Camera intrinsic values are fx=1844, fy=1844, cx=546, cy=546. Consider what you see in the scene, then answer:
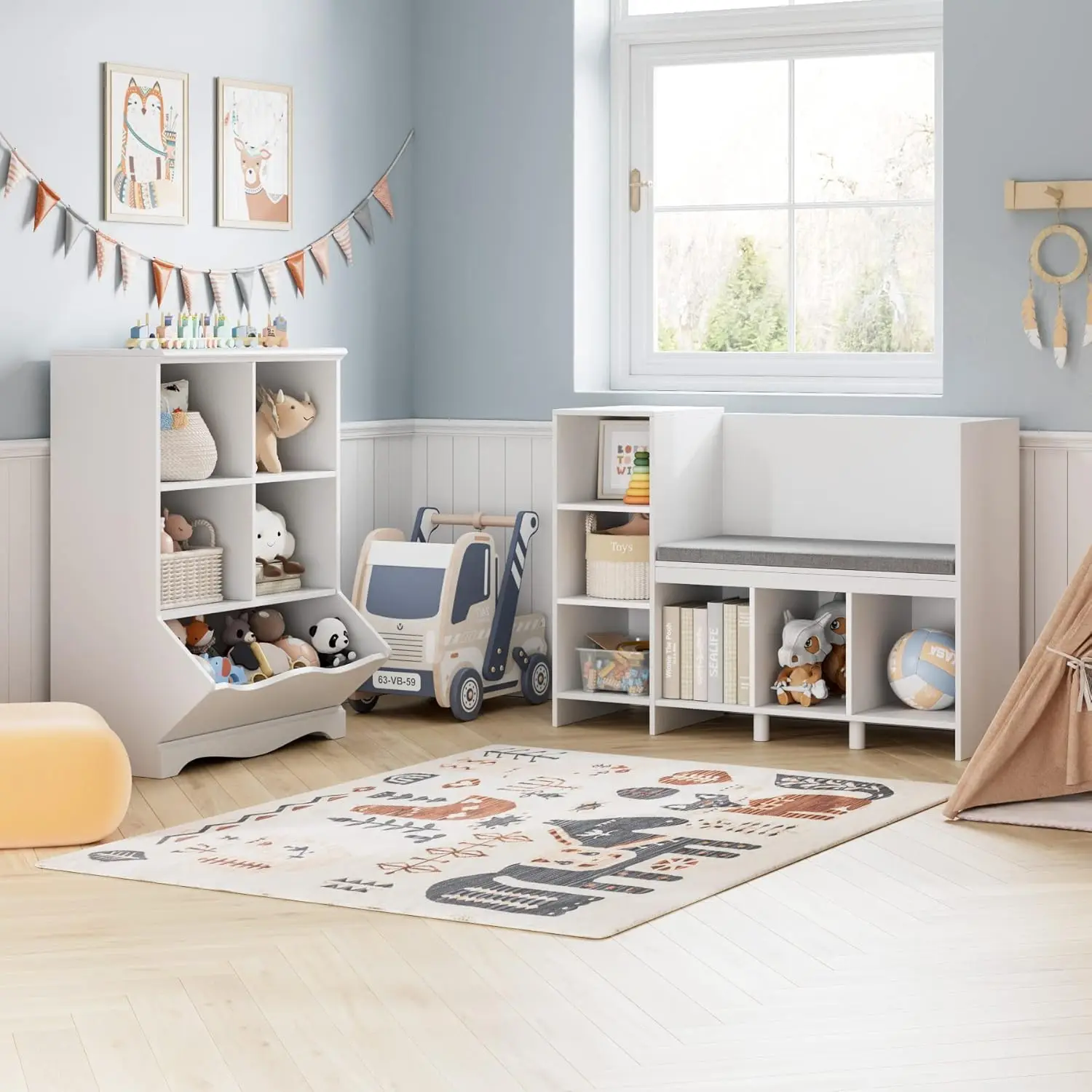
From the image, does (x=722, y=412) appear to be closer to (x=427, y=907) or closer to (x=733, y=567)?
(x=733, y=567)

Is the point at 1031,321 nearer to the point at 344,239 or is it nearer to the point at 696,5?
the point at 696,5

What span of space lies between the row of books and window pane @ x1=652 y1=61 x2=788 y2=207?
1.36 m

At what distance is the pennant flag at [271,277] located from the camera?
524 centimetres

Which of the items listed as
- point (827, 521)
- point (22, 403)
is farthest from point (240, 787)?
point (827, 521)

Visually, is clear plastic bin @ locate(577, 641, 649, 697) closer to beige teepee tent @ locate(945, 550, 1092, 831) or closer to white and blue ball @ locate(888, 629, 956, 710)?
white and blue ball @ locate(888, 629, 956, 710)

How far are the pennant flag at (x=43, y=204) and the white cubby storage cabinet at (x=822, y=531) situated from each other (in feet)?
4.82

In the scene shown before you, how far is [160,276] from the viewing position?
488cm

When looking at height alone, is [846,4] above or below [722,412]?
above

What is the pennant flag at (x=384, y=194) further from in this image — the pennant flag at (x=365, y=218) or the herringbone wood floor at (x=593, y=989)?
the herringbone wood floor at (x=593, y=989)

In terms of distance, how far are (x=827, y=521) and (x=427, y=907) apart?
2281 millimetres

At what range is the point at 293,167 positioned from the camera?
17.5ft

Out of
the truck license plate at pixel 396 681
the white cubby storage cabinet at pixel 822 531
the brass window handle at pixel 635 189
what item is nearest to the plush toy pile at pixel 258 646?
the truck license plate at pixel 396 681

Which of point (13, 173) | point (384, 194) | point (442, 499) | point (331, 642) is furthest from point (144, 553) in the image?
point (384, 194)

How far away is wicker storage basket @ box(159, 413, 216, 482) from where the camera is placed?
447 cm
